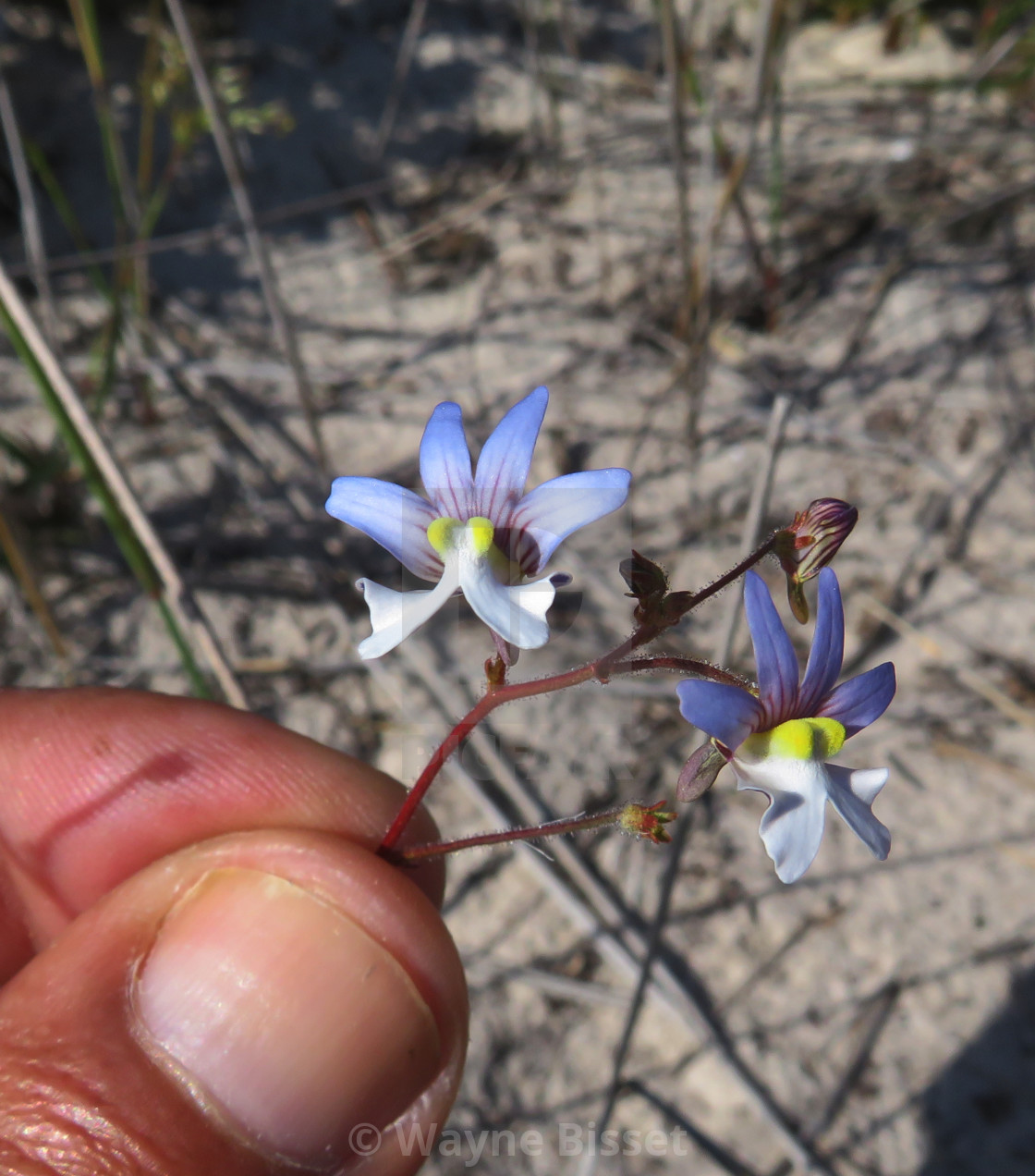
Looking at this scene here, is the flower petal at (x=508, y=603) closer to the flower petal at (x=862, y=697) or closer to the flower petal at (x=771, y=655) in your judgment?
the flower petal at (x=771, y=655)

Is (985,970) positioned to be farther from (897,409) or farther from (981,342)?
(981,342)

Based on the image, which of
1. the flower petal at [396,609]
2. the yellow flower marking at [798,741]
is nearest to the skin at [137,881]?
the flower petal at [396,609]

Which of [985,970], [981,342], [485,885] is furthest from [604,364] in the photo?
[985,970]

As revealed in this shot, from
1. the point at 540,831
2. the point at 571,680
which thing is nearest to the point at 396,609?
the point at 571,680

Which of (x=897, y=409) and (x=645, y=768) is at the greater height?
(x=897, y=409)

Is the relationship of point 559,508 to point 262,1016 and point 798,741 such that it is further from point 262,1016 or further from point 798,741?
point 262,1016

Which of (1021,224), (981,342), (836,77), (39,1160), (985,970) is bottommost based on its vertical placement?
(985,970)

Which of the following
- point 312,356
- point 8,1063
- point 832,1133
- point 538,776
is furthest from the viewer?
point 312,356
